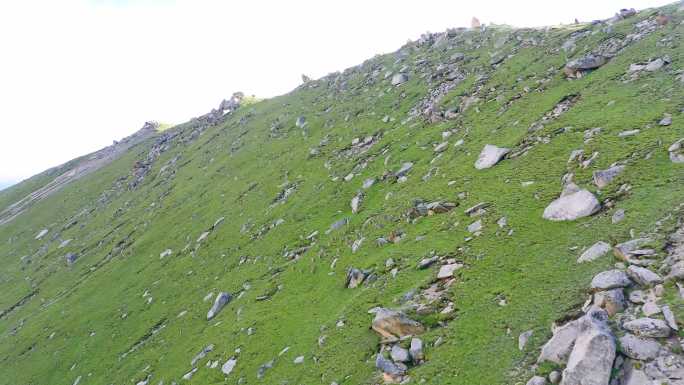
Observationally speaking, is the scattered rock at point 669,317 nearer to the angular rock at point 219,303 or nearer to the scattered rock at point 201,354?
the scattered rock at point 201,354

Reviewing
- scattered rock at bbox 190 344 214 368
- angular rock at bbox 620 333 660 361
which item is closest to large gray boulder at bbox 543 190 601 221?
angular rock at bbox 620 333 660 361

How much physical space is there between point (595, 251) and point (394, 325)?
8.20m

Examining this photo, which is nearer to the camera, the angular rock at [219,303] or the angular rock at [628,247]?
the angular rock at [628,247]

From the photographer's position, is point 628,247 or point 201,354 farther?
point 201,354

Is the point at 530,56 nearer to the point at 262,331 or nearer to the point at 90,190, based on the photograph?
the point at 262,331

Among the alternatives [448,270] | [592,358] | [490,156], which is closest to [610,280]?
[592,358]

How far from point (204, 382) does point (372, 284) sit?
1158 cm

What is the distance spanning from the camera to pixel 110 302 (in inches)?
1832

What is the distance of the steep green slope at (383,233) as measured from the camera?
16078 millimetres

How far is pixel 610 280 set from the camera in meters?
12.7

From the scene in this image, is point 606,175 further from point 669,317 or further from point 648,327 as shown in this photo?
point 648,327

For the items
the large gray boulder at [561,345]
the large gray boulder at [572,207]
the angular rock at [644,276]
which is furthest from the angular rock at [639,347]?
the large gray boulder at [572,207]

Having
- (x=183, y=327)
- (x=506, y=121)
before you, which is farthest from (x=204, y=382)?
(x=506, y=121)

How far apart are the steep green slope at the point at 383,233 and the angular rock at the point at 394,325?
551 millimetres
